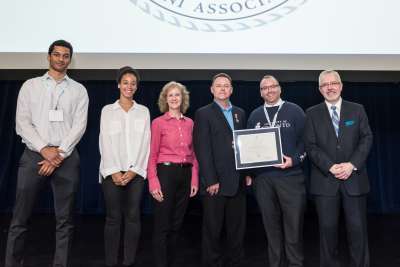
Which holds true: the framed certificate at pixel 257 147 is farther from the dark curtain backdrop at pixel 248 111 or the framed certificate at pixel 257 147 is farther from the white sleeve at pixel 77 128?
the dark curtain backdrop at pixel 248 111

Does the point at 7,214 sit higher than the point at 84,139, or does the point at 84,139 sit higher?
the point at 84,139

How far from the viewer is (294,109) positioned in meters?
2.46

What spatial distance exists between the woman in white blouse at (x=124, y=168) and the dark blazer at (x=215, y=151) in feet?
1.24

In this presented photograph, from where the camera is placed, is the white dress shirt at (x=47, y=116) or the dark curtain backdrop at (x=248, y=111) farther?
the dark curtain backdrop at (x=248, y=111)

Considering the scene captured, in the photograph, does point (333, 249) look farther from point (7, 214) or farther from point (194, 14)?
point (7, 214)

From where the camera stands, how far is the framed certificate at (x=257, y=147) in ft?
7.72

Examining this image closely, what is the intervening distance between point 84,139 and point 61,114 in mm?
3131

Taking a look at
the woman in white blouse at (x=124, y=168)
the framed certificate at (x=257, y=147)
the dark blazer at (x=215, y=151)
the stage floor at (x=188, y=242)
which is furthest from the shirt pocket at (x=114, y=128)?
the stage floor at (x=188, y=242)

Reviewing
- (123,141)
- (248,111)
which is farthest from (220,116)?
(248,111)

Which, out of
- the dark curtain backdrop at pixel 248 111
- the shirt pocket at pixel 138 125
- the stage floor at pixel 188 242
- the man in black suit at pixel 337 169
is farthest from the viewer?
the dark curtain backdrop at pixel 248 111

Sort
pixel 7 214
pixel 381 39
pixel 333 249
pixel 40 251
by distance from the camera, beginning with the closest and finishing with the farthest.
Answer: pixel 333 249
pixel 381 39
pixel 40 251
pixel 7 214

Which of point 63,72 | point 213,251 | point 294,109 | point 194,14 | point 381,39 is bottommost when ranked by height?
point 213,251

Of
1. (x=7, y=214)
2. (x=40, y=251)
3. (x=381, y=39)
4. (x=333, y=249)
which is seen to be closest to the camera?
(x=333, y=249)

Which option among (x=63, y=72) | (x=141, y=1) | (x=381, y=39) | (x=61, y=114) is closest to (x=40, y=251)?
(x=61, y=114)
